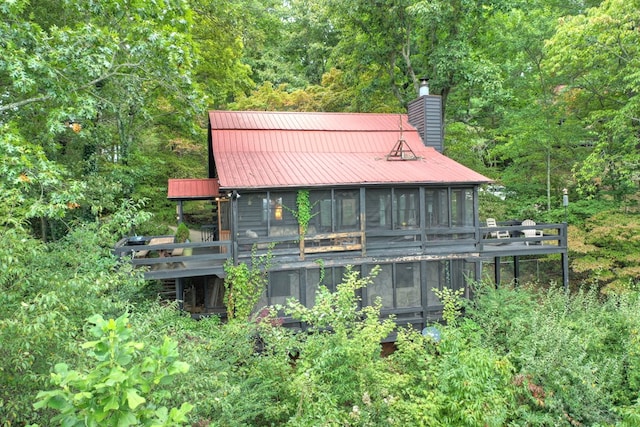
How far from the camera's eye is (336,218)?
1038cm

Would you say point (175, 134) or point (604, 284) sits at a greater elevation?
point (175, 134)

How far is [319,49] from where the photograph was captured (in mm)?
22547

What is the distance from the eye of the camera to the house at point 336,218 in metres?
9.84

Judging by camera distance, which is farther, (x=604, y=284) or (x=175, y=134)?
(x=175, y=134)

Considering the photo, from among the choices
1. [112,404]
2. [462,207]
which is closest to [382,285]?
[462,207]

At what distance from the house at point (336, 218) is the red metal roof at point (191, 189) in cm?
3

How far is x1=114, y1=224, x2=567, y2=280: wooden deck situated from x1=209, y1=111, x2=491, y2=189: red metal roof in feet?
4.87

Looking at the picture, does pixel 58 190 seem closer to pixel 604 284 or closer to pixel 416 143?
pixel 416 143

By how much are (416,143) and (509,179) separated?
5888 mm

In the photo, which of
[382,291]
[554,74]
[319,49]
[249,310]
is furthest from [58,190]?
[319,49]

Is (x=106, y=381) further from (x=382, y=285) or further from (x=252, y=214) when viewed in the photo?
(x=382, y=285)

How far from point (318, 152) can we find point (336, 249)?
11.4 ft

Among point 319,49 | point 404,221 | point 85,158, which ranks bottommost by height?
point 404,221

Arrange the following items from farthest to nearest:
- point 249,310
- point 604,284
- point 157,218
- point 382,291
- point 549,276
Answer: point 157,218 → point 549,276 → point 604,284 → point 382,291 → point 249,310
